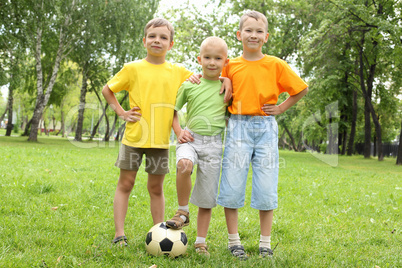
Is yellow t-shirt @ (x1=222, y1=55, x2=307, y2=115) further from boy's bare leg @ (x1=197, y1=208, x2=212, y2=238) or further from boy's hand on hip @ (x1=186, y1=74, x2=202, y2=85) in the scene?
boy's bare leg @ (x1=197, y1=208, x2=212, y2=238)

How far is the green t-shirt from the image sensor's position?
3.52 meters

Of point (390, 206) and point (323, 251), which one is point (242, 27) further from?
point (390, 206)

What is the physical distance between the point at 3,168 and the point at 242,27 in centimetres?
663

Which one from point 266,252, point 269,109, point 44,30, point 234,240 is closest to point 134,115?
point 269,109

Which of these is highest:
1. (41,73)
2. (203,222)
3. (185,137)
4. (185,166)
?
(41,73)

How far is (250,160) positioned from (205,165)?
0.47 metres

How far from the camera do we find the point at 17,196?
518cm

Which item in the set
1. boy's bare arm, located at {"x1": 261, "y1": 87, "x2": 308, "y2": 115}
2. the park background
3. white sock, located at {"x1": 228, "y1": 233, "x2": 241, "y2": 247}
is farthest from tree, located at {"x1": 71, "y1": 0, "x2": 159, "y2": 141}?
white sock, located at {"x1": 228, "y1": 233, "x2": 241, "y2": 247}

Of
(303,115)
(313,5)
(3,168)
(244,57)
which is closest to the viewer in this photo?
(244,57)

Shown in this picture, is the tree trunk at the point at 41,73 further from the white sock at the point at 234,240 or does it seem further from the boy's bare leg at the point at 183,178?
the white sock at the point at 234,240

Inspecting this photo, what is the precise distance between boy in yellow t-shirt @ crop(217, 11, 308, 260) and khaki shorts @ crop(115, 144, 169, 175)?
0.67 m

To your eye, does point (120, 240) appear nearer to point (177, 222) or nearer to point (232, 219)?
point (177, 222)

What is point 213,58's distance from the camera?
11.5ft

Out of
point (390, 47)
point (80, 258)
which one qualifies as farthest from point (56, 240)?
point (390, 47)
